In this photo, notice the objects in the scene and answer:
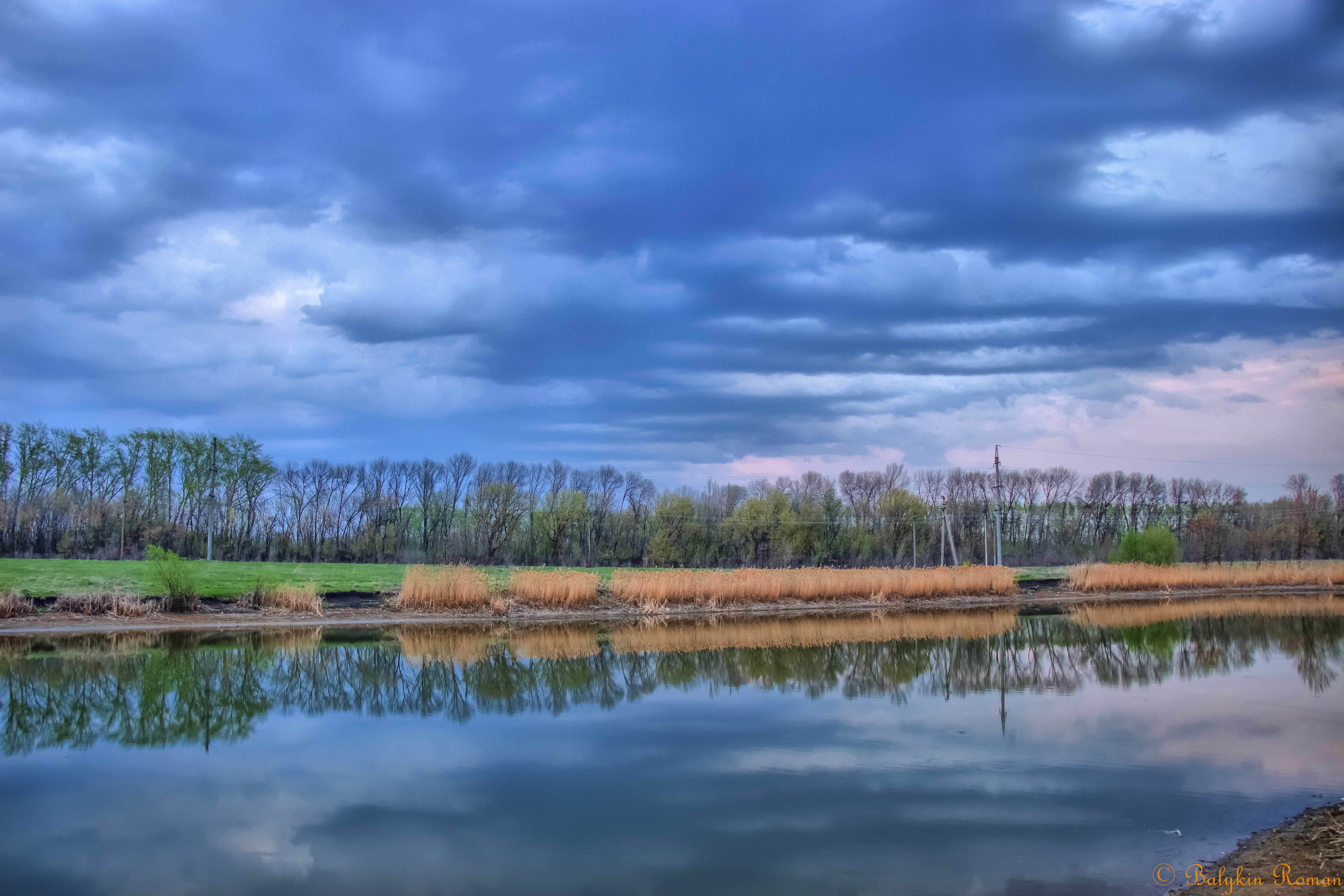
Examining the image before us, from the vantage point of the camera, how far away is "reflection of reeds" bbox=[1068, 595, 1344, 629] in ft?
94.2

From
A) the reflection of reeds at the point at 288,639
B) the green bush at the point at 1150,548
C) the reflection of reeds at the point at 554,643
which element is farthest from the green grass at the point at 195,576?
the green bush at the point at 1150,548

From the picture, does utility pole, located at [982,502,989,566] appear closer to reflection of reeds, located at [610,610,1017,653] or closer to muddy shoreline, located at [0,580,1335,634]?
muddy shoreline, located at [0,580,1335,634]

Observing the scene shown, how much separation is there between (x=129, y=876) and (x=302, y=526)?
6232 cm

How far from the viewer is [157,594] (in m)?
26.1

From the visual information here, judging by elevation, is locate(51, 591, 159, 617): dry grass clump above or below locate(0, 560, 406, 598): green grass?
below

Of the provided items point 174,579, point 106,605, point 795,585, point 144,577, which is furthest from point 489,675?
point 795,585

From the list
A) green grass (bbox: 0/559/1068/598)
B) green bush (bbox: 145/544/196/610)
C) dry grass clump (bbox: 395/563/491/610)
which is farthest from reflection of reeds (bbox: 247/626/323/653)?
green grass (bbox: 0/559/1068/598)

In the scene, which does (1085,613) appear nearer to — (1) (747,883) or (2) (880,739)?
(2) (880,739)

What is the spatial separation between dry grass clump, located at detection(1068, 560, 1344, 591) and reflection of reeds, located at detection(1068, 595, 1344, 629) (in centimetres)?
334

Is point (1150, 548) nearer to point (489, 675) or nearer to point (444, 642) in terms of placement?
point (444, 642)

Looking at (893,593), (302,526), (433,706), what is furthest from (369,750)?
(302,526)

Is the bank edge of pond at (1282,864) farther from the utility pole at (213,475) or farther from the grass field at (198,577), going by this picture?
the utility pole at (213,475)

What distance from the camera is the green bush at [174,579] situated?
2578 cm

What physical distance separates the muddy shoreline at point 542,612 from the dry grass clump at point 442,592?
374 millimetres
